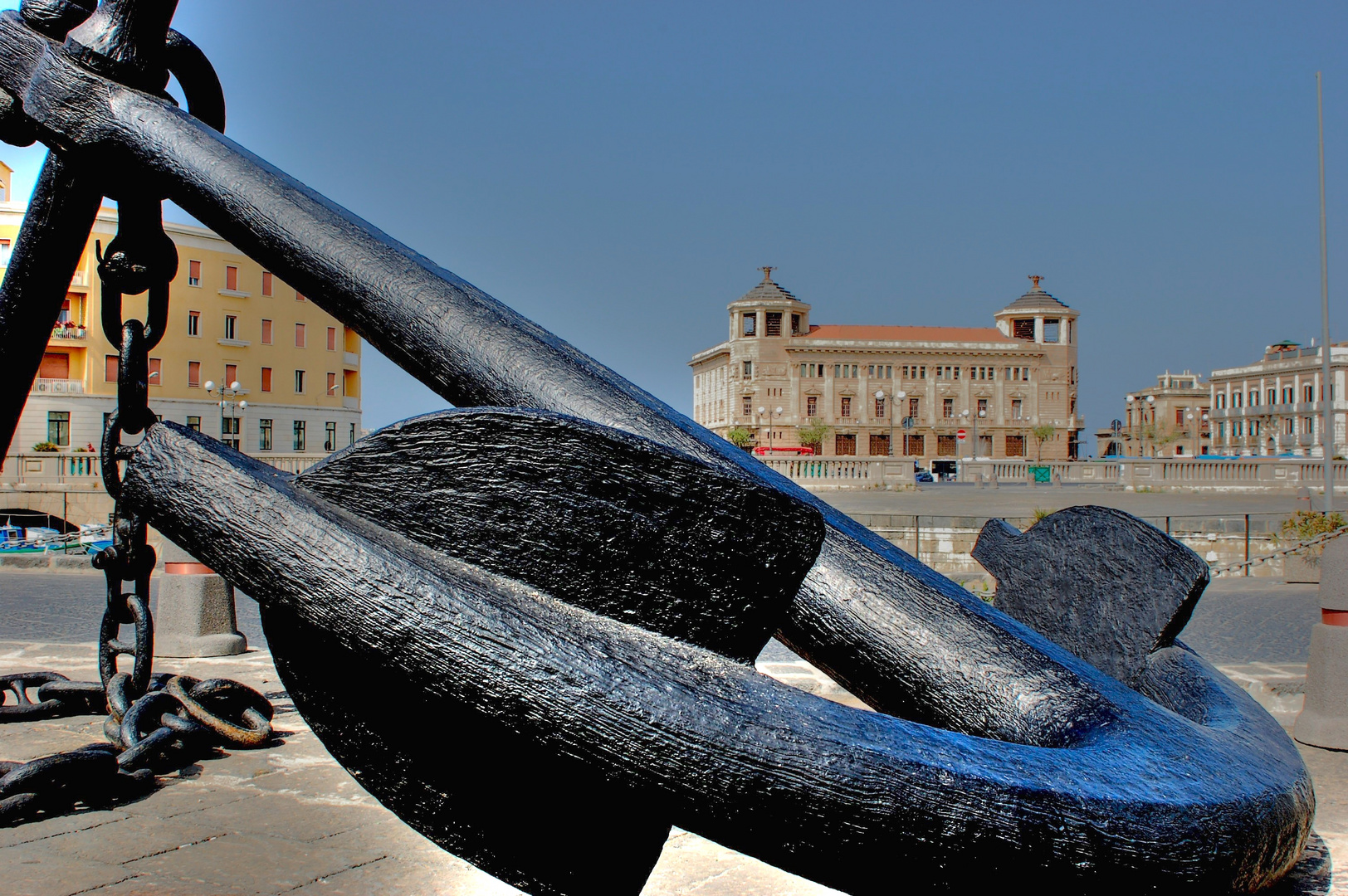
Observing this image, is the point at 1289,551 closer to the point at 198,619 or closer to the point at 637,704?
the point at 198,619

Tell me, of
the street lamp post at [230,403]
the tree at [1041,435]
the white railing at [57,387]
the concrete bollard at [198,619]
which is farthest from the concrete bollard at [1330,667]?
the tree at [1041,435]

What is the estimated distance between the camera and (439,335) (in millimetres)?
1582

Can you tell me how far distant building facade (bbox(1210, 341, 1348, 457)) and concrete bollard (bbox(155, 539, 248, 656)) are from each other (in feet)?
260

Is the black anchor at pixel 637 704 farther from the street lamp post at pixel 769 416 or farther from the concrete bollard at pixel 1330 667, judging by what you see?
the street lamp post at pixel 769 416

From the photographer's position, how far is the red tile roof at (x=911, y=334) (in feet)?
281

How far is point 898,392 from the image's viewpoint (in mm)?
80188

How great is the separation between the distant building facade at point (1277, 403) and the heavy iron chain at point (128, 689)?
80725mm

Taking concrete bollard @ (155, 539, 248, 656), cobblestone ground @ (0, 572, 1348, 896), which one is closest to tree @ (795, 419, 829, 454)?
concrete bollard @ (155, 539, 248, 656)

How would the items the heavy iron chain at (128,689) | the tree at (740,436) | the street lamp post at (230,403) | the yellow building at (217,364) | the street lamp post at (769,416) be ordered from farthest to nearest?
1. the street lamp post at (769,416)
2. the tree at (740,436)
3. the street lamp post at (230,403)
4. the yellow building at (217,364)
5. the heavy iron chain at (128,689)

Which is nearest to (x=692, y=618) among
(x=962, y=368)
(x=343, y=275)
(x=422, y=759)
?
(x=422, y=759)

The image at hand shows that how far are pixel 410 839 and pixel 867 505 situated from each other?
22922 millimetres

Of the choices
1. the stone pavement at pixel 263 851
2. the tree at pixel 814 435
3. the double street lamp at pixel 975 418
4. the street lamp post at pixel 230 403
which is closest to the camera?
the stone pavement at pixel 263 851

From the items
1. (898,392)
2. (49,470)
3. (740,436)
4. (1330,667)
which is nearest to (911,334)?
(898,392)

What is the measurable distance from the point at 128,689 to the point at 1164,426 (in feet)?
371
